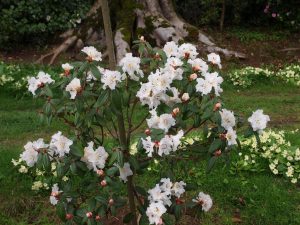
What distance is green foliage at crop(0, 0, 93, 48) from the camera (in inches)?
482

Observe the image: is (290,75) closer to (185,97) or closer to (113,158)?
(185,97)

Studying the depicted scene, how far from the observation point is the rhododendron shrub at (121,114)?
306cm

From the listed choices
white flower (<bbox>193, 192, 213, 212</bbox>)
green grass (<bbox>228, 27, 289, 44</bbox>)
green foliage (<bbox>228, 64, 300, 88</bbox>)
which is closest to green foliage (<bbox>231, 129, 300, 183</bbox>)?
white flower (<bbox>193, 192, 213, 212</bbox>)

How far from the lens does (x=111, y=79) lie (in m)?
3.01

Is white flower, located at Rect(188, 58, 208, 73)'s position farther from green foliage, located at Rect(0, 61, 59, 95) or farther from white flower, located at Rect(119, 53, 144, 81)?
green foliage, located at Rect(0, 61, 59, 95)

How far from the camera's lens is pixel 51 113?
322cm

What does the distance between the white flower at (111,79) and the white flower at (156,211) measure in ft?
2.55

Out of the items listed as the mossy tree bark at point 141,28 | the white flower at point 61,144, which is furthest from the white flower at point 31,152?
the mossy tree bark at point 141,28

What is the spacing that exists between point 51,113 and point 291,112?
19.8 ft

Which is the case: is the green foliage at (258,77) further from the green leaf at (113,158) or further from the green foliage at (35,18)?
the green leaf at (113,158)

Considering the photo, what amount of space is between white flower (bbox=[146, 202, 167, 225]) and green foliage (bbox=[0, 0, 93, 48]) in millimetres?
9857

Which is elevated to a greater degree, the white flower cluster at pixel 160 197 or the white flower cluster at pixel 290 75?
the white flower cluster at pixel 160 197

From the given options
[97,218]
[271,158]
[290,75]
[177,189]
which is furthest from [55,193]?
[290,75]

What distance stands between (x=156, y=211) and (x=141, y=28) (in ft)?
30.3
